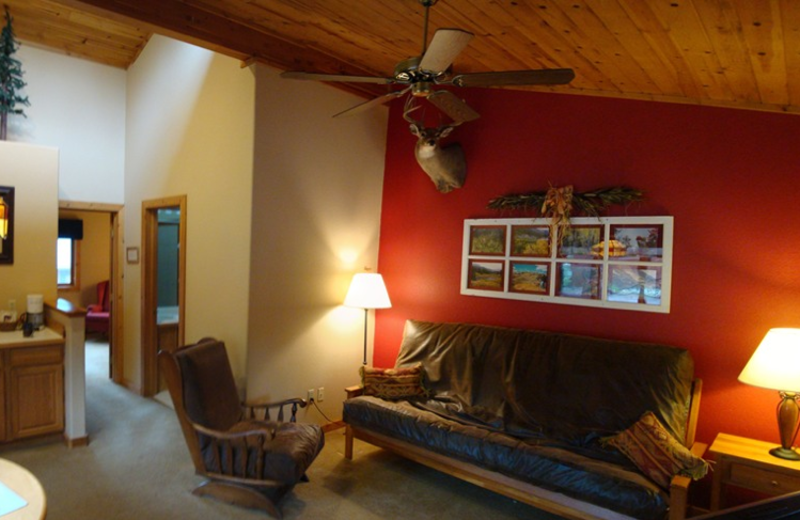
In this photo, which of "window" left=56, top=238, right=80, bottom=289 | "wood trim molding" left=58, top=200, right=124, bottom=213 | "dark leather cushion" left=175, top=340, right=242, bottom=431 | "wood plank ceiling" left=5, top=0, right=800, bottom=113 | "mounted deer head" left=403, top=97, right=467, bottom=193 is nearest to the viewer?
"wood plank ceiling" left=5, top=0, right=800, bottom=113

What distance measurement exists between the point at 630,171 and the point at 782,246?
96 centimetres

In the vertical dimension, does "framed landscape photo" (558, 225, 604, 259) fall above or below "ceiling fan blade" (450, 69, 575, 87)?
below

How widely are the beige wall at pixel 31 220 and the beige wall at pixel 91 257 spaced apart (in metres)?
4.44

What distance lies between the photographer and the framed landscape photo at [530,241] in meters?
3.58

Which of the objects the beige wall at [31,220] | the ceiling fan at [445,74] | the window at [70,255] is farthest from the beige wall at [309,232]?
the window at [70,255]

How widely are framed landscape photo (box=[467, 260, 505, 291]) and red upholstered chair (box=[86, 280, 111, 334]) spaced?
20.2 feet

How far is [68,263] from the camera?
820 cm

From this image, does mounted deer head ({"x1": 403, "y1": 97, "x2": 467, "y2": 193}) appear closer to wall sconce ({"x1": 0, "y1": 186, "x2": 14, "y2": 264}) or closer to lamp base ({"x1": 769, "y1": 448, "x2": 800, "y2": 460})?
lamp base ({"x1": 769, "y1": 448, "x2": 800, "y2": 460})

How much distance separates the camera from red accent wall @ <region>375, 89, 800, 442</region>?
2.74 meters

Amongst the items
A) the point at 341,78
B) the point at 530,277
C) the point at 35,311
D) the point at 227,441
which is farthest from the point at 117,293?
the point at 530,277

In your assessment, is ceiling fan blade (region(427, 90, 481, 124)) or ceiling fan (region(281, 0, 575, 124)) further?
ceiling fan blade (region(427, 90, 481, 124))

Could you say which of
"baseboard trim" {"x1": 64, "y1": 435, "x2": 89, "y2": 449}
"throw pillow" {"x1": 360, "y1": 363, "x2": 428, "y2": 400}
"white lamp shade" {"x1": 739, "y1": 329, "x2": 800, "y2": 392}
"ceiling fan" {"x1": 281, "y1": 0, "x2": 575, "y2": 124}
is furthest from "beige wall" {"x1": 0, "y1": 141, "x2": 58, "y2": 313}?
"white lamp shade" {"x1": 739, "y1": 329, "x2": 800, "y2": 392}

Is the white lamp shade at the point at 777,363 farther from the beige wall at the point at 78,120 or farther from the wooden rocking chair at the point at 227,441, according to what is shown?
the beige wall at the point at 78,120

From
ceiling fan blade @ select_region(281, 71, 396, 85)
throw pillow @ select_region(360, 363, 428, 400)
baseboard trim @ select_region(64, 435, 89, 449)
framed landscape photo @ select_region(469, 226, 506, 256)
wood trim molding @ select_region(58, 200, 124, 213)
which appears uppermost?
ceiling fan blade @ select_region(281, 71, 396, 85)
